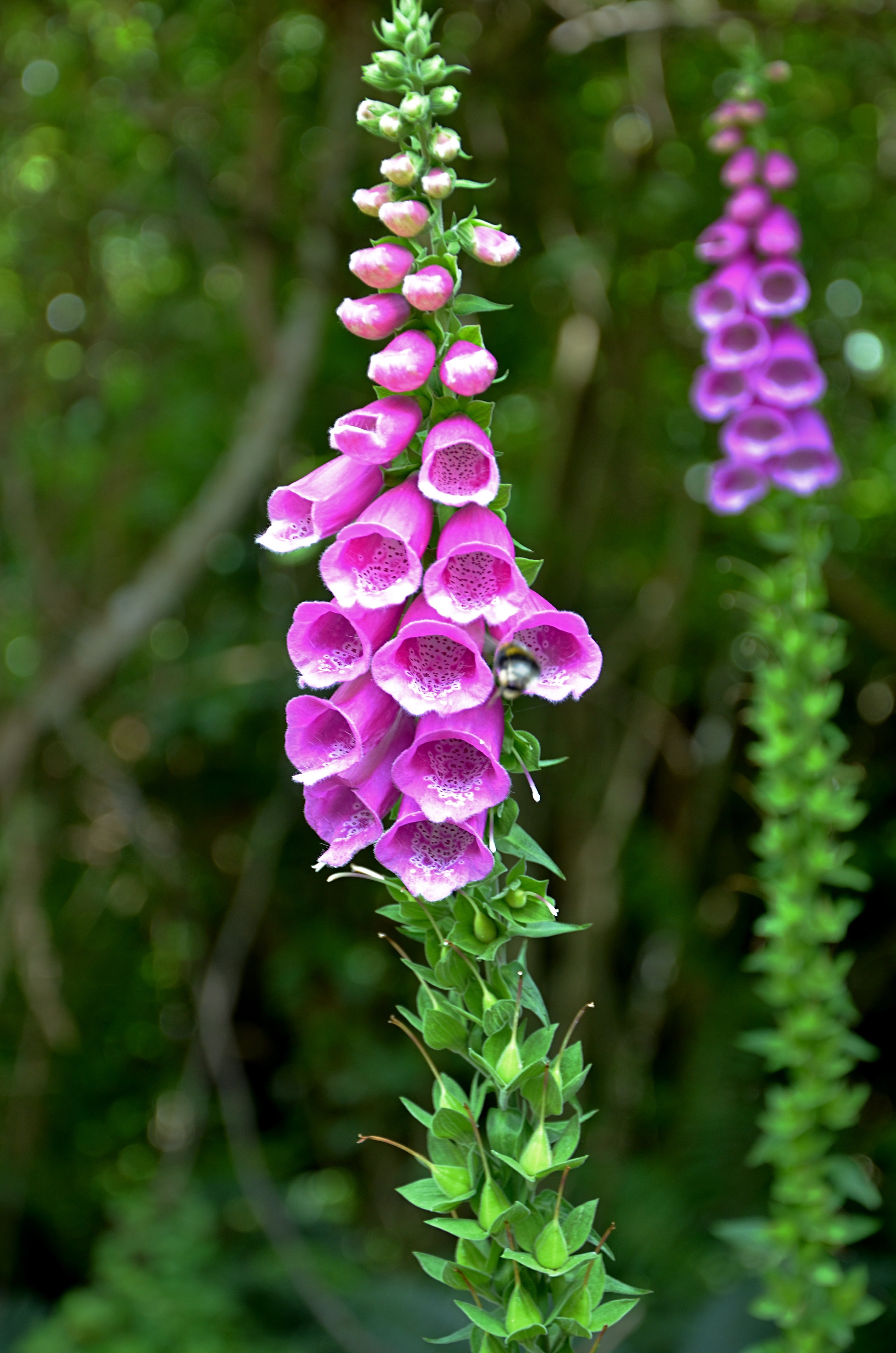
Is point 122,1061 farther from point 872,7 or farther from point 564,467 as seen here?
point 872,7

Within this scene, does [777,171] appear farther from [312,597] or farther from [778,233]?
[312,597]

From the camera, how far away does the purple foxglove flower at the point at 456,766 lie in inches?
42.5

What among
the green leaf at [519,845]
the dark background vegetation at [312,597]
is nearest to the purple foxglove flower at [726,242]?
the dark background vegetation at [312,597]

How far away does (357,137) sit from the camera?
378 centimetres

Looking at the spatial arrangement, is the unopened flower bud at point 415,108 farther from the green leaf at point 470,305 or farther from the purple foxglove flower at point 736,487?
the purple foxglove flower at point 736,487

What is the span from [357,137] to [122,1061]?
13.6 ft

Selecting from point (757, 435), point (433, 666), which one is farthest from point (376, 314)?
point (757, 435)

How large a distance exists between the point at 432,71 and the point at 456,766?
0.72m

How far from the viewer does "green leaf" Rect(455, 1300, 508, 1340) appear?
1.05m

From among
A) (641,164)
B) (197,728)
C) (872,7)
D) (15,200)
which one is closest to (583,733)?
(197,728)

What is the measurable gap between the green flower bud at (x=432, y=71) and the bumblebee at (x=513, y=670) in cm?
59

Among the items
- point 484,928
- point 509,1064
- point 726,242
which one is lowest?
point 509,1064

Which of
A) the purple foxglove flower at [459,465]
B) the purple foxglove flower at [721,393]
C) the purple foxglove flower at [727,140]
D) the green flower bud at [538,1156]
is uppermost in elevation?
the purple foxglove flower at [727,140]

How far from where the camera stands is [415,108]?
3.71ft
